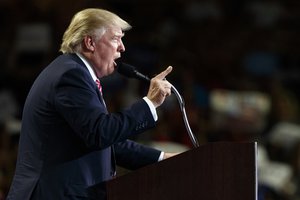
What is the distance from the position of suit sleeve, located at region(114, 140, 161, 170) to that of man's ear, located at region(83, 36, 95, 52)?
13.6 inches

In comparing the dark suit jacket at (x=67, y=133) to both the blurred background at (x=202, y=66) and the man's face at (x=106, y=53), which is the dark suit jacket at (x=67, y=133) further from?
the blurred background at (x=202, y=66)

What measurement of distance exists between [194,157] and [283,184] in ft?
9.72

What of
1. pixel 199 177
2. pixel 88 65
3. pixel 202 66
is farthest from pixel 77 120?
pixel 202 66

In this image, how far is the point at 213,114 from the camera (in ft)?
18.8

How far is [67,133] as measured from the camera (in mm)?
2418

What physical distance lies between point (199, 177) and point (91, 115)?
0.33 meters

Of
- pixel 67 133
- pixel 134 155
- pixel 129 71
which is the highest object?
pixel 129 71

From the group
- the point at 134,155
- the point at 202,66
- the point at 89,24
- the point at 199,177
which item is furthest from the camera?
the point at 202,66

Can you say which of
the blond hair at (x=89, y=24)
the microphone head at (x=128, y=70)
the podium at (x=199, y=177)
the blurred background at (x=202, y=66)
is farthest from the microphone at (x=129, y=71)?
the blurred background at (x=202, y=66)

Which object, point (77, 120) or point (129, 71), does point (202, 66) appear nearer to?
point (129, 71)

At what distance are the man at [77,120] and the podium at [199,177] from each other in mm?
116

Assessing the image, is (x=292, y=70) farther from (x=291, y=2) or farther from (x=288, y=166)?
(x=288, y=166)

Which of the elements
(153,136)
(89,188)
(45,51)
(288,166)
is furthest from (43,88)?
(45,51)

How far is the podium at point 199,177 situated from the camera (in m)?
2.30
